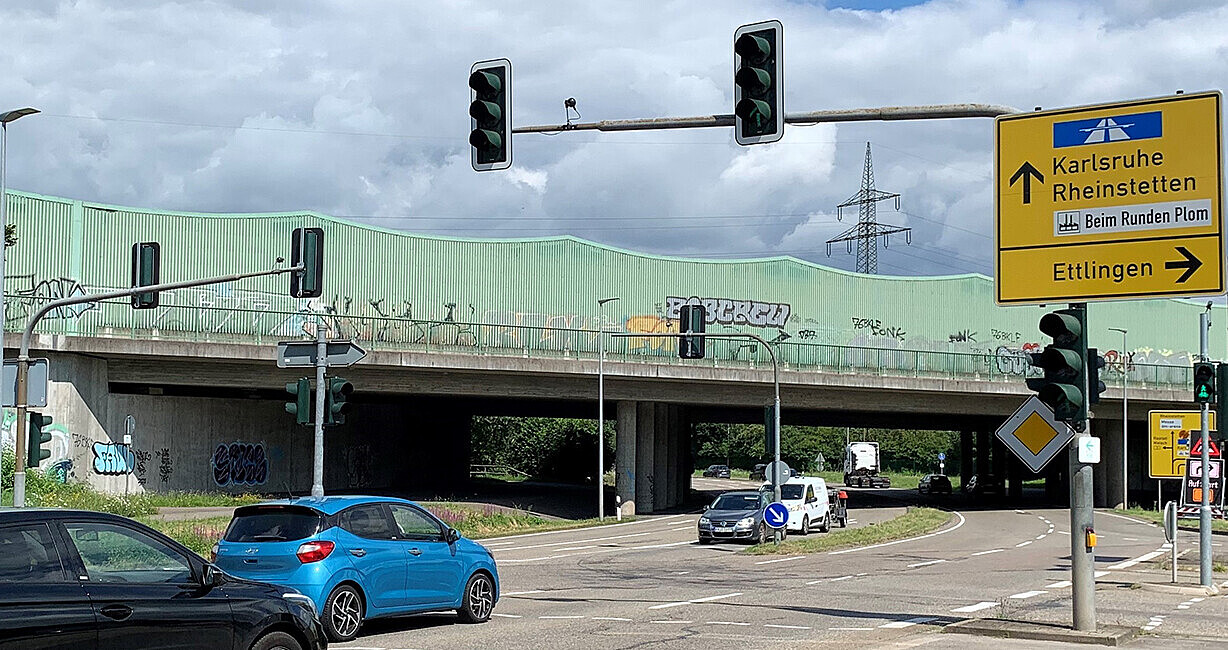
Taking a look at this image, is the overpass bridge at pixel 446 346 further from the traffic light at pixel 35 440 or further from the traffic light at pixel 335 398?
the traffic light at pixel 335 398

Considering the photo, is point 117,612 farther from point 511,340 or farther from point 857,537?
point 511,340

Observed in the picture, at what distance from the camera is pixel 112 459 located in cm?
4756

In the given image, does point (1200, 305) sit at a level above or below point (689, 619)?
above

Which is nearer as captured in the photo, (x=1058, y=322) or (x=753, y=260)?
(x=1058, y=322)

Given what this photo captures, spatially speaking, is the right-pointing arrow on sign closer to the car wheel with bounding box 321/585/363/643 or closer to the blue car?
the blue car

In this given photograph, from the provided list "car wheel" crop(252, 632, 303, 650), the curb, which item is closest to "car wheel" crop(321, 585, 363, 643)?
"car wheel" crop(252, 632, 303, 650)

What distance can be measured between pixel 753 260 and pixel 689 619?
46763mm

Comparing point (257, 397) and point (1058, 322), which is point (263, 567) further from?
point (257, 397)

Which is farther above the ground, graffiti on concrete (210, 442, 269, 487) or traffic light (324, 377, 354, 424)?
traffic light (324, 377, 354, 424)

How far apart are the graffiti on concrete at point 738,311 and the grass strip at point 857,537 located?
51.0 feet

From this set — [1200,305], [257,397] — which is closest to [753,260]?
[257,397]

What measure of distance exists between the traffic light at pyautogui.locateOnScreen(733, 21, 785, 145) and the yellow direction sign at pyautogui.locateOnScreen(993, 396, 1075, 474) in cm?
460

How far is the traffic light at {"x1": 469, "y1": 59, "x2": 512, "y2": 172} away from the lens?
533 inches

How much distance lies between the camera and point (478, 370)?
167 ft
